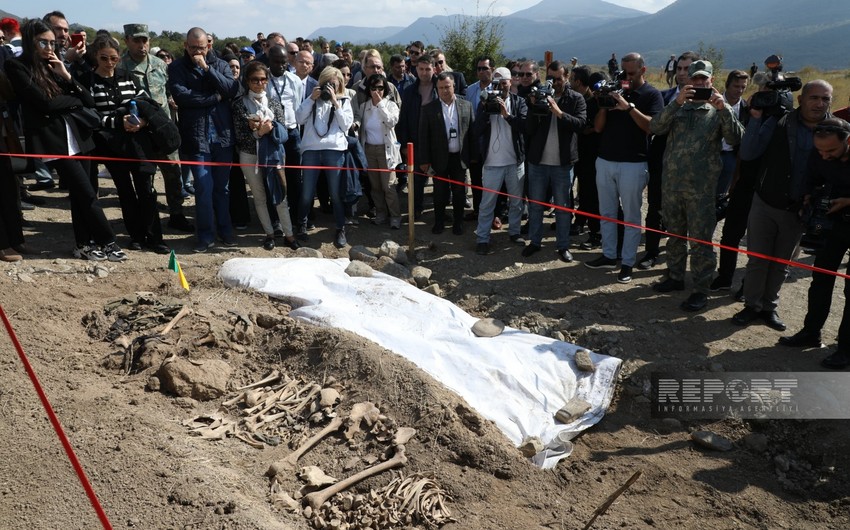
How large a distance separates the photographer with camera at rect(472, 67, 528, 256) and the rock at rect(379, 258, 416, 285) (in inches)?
53.3

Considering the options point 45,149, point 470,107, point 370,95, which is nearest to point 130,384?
point 45,149

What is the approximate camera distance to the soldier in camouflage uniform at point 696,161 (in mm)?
6160

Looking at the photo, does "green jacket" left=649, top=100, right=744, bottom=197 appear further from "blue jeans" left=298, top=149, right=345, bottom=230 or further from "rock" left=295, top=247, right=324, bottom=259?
"rock" left=295, top=247, right=324, bottom=259

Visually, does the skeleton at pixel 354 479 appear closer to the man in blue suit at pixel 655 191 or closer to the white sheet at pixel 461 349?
the white sheet at pixel 461 349

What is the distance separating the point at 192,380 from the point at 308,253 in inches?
113

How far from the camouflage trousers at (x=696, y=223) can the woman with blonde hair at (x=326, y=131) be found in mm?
3890

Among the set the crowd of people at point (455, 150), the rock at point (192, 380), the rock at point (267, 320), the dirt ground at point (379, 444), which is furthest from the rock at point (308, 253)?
the rock at point (192, 380)

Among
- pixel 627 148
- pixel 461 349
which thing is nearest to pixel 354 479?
pixel 461 349

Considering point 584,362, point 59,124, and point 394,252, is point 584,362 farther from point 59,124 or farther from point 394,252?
point 59,124

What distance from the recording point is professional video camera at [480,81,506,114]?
7.71 m

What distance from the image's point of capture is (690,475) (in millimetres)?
4438

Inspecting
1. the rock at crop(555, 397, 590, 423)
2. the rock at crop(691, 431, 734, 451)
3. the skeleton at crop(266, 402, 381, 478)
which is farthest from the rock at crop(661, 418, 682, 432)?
the skeleton at crop(266, 402, 381, 478)

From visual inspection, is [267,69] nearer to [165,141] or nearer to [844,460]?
[165,141]

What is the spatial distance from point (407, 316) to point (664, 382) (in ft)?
7.59
